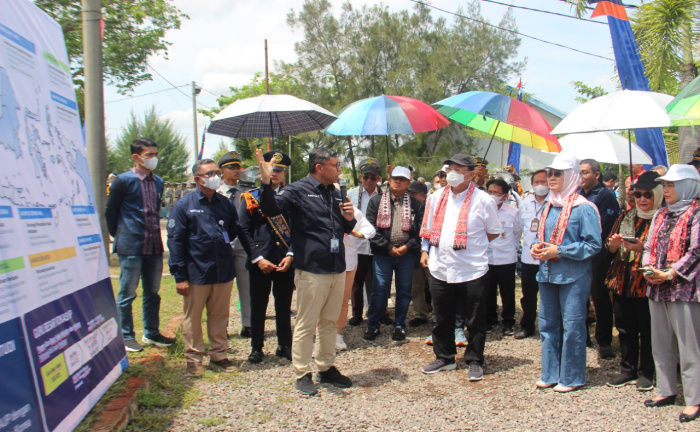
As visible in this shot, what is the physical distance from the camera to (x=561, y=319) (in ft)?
14.7

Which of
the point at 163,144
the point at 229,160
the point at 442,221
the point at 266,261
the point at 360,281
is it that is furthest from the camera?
the point at 163,144

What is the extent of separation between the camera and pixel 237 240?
5859 mm

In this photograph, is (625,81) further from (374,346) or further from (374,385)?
(374,385)

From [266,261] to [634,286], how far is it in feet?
10.5

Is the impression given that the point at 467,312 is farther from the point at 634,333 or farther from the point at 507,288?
the point at 507,288

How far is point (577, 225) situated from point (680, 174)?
81cm

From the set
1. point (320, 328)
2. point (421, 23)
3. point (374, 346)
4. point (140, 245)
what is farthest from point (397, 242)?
point (421, 23)

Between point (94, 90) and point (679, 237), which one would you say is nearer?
point (679, 237)

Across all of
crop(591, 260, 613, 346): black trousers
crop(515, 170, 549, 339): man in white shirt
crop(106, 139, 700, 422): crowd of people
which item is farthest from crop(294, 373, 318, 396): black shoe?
crop(591, 260, 613, 346): black trousers

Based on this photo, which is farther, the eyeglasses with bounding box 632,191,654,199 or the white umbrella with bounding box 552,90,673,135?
the white umbrella with bounding box 552,90,673,135

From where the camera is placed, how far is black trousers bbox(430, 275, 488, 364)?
4.73 metres

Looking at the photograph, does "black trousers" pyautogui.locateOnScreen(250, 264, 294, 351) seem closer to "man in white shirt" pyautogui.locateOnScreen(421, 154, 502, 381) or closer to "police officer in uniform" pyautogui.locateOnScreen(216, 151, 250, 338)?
"police officer in uniform" pyautogui.locateOnScreen(216, 151, 250, 338)

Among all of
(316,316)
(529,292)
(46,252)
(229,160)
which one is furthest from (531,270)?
(46,252)

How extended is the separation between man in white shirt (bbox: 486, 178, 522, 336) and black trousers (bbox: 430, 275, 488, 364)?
4.55ft
